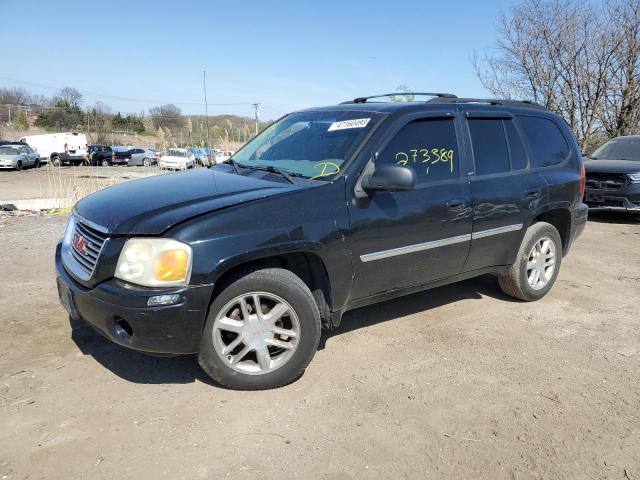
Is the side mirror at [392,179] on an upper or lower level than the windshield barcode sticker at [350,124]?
lower

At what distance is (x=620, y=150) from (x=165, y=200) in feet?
35.7

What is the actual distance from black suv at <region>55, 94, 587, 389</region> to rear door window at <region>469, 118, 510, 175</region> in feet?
0.05

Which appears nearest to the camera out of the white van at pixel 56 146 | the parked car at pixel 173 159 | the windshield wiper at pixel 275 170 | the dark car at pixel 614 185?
the windshield wiper at pixel 275 170

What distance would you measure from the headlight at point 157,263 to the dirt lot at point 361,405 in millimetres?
775

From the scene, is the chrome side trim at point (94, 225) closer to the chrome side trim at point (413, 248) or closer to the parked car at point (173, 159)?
the chrome side trim at point (413, 248)

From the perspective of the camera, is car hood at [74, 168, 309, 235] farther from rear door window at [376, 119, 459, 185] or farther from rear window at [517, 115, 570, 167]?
rear window at [517, 115, 570, 167]

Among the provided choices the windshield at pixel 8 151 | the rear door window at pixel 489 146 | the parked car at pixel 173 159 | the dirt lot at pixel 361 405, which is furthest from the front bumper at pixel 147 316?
the windshield at pixel 8 151

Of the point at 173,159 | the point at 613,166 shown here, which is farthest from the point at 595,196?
the point at 173,159

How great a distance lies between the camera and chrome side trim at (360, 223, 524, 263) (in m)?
3.60

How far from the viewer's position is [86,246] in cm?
320

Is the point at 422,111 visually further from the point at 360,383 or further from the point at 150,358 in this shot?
the point at 150,358

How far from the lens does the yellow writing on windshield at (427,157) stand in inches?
150

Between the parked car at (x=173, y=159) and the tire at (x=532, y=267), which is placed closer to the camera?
the tire at (x=532, y=267)

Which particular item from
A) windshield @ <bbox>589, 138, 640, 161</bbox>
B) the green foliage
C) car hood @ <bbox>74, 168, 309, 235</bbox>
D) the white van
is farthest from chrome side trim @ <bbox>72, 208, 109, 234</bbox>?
the green foliage
